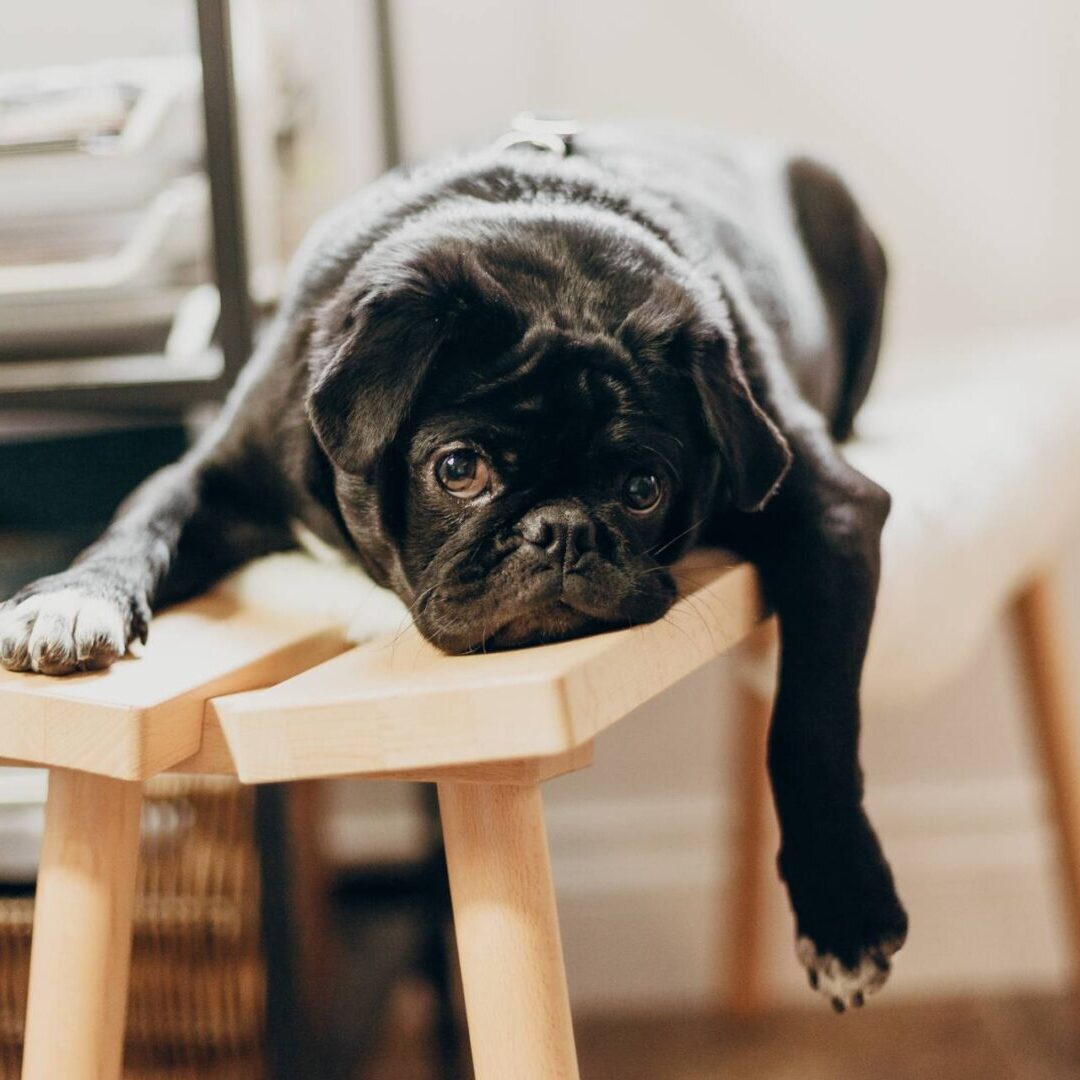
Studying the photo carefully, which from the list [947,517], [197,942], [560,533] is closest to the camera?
[560,533]

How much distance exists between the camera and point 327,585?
88 cm

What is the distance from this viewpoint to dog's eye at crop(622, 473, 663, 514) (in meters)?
0.84

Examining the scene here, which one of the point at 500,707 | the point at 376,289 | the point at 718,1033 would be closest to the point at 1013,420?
the point at 376,289

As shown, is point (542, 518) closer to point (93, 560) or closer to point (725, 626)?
point (725, 626)

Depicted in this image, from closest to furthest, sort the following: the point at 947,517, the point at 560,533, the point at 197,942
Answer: the point at 560,533, the point at 947,517, the point at 197,942

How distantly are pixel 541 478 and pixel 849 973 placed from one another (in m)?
0.37

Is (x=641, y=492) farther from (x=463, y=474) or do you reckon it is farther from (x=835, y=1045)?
(x=835, y=1045)

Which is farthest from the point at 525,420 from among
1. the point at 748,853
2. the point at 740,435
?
the point at 748,853

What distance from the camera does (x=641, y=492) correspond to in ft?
2.78

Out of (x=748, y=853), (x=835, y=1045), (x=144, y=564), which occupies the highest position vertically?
(x=144, y=564)

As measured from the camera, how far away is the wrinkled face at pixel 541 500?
0.73 meters

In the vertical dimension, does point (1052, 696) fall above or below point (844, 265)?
below

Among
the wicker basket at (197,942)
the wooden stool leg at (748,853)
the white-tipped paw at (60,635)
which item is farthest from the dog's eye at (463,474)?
the wooden stool leg at (748,853)

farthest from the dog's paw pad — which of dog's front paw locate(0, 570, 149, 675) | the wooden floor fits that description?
the wooden floor
